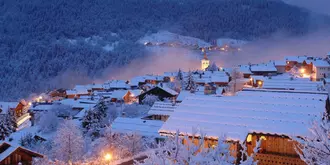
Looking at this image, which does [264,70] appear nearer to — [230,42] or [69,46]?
[69,46]

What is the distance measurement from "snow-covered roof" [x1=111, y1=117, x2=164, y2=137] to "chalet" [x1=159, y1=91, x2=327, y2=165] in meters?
16.0

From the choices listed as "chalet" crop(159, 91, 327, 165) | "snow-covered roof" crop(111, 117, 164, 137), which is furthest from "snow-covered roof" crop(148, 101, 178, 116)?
"chalet" crop(159, 91, 327, 165)

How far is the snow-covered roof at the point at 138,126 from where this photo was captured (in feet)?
93.8

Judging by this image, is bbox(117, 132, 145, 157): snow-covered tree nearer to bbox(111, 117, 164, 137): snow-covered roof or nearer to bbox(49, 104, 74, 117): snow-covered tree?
bbox(111, 117, 164, 137): snow-covered roof

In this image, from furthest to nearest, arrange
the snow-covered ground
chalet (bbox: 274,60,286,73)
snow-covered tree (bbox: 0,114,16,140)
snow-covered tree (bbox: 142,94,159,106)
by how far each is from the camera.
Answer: the snow-covered ground, chalet (bbox: 274,60,286,73), snow-covered tree (bbox: 142,94,159,106), snow-covered tree (bbox: 0,114,16,140)

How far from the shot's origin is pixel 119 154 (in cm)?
2350

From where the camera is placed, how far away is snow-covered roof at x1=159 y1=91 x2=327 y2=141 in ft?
35.4

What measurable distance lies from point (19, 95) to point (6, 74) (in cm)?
2532

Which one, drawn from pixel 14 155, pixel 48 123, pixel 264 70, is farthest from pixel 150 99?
pixel 14 155

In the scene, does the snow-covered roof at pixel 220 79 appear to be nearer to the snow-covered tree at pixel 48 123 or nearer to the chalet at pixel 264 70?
the chalet at pixel 264 70

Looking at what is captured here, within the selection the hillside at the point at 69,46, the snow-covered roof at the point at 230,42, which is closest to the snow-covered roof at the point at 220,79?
the hillside at the point at 69,46

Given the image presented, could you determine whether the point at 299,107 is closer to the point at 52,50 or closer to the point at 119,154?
the point at 119,154

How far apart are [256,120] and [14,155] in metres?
14.8

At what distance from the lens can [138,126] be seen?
2980 cm
